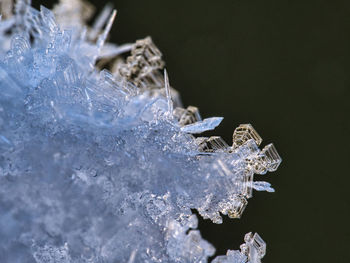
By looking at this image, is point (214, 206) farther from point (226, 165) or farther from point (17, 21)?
point (17, 21)

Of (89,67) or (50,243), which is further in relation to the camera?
(89,67)

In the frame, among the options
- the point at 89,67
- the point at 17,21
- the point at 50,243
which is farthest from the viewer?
the point at 17,21

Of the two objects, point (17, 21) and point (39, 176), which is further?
point (17, 21)

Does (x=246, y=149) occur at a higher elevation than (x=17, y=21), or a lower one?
higher

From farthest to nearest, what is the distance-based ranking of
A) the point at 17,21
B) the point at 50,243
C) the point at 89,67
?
the point at 17,21, the point at 89,67, the point at 50,243

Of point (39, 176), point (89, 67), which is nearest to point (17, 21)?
point (89, 67)

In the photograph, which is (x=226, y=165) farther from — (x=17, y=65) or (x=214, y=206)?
(x=17, y=65)
